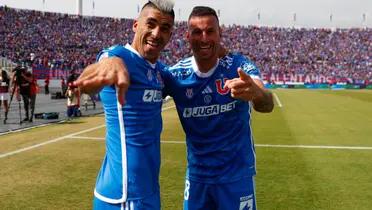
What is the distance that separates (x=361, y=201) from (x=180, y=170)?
3.32 meters

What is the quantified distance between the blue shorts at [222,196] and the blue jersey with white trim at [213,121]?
5cm

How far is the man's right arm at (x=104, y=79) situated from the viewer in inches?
91.7

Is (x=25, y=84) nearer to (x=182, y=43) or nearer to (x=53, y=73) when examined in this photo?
(x=53, y=73)

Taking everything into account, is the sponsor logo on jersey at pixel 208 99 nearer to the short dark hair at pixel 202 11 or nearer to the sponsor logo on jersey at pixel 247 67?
the sponsor logo on jersey at pixel 247 67

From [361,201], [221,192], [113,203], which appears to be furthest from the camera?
[361,201]

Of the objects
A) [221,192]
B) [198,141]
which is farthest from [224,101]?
[221,192]

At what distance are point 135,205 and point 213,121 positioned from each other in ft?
3.54

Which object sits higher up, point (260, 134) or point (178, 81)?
point (178, 81)

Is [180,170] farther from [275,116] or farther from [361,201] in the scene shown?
[275,116]

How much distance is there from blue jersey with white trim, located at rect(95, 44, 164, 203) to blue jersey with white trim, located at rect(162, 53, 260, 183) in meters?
0.74

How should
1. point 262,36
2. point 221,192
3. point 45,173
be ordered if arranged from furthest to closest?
1. point 262,36
2. point 45,173
3. point 221,192

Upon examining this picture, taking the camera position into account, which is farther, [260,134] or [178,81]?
[260,134]

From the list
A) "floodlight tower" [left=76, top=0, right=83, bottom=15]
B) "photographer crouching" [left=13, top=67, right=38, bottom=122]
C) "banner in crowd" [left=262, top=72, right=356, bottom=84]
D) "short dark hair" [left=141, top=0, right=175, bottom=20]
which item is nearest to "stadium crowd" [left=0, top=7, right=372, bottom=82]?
"banner in crowd" [left=262, top=72, right=356, bottom=84]

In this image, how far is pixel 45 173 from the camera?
8.17 meters
